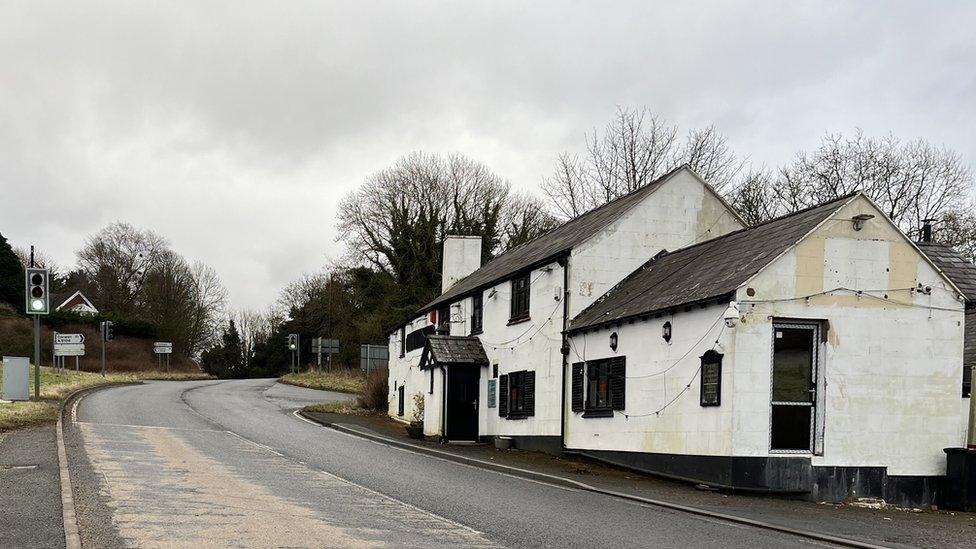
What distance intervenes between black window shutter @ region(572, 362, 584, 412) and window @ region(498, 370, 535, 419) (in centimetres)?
263

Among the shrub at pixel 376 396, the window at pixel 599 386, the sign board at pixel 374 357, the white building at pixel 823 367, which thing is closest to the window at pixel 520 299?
the window at pixel 599 386

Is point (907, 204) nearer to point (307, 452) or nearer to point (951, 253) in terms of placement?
point (951, 253)

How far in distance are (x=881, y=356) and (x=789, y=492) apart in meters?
3.13

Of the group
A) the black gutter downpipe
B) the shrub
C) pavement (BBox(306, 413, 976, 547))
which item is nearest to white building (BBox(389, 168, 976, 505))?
pavement (BBox(306, 413, 976, 547))

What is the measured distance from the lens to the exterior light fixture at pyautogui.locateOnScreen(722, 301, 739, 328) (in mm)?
15547

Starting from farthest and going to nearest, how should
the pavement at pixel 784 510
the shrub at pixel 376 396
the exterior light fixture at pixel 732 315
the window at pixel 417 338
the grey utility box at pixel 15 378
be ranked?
1. the shrub at pixel 376 396
2. the window at pixel 417 338
3. the grey utility box at pixel 15 378
4. the exterior light fixture at pixel 732 315
5. the pavement at pixel 784 510

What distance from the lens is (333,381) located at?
53125 millimetres

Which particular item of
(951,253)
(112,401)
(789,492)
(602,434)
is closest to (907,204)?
(951,253)

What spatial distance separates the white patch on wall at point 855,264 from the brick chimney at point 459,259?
913 inches

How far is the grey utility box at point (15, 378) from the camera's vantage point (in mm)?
26734

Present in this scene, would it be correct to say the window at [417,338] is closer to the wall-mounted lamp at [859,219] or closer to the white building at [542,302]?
the white building at [542,302]

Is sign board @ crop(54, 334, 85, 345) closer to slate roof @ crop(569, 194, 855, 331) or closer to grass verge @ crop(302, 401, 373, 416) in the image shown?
grass verge @ crop(302, 401, 373, 416)

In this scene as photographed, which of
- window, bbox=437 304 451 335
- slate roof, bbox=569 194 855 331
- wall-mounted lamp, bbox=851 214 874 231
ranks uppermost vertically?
wall-mounted lamp, bbox=851 214 874 231

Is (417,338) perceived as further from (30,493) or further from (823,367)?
(30,493)
